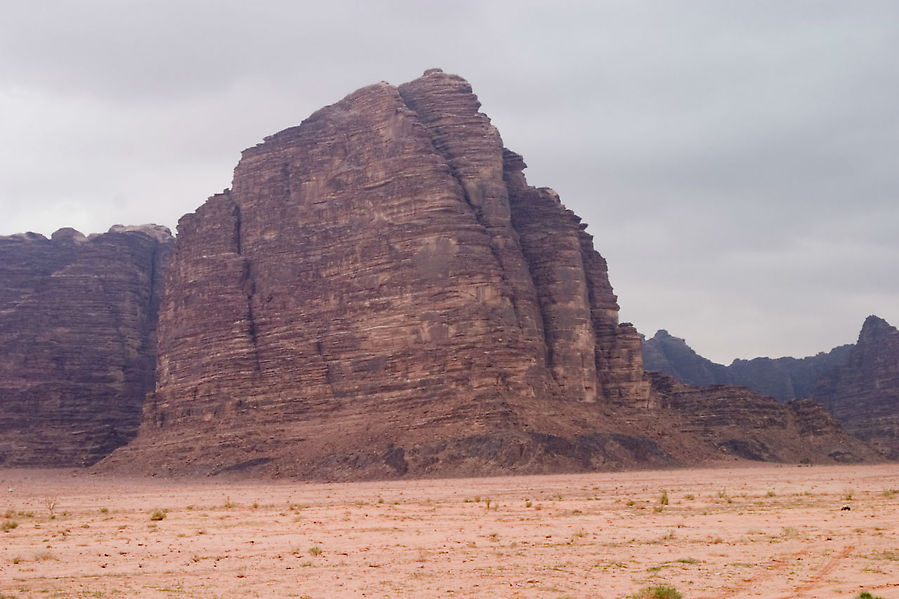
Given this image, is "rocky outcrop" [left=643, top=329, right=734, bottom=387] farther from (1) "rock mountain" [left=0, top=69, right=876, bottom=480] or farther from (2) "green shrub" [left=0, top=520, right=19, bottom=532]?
(2) "green shrub" [left=0, top=520, right=19, bottom=532]

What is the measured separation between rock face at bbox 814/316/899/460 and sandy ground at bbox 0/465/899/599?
323 ft

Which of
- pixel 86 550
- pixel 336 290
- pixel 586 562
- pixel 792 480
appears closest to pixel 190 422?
pixel 336 290

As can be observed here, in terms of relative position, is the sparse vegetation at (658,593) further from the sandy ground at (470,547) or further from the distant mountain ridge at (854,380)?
the distant mountain ridge at (854,380)


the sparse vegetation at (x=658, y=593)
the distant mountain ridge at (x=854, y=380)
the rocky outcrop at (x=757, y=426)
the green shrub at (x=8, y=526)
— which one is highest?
the distant mountain ridge at (x=854, y=380)

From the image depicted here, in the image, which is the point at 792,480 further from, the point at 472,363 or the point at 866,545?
the point at 866,545

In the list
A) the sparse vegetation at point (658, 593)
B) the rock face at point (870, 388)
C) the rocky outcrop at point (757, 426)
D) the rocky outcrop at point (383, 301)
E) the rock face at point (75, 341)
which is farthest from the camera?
the rock face at point (870, 388)

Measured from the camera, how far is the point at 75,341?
13425 centimetres

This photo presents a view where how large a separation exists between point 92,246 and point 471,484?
310 ft

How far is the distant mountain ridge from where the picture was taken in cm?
14125

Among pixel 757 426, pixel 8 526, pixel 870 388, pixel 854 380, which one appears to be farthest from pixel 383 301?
pixel 854 380

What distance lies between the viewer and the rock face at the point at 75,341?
124 m

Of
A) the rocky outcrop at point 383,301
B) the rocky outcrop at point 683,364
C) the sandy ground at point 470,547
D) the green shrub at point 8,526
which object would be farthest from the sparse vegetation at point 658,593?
the rocky outcrop at point 683,364

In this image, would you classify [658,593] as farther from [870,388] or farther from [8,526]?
[870,388]

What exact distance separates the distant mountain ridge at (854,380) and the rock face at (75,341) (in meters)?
80.4
